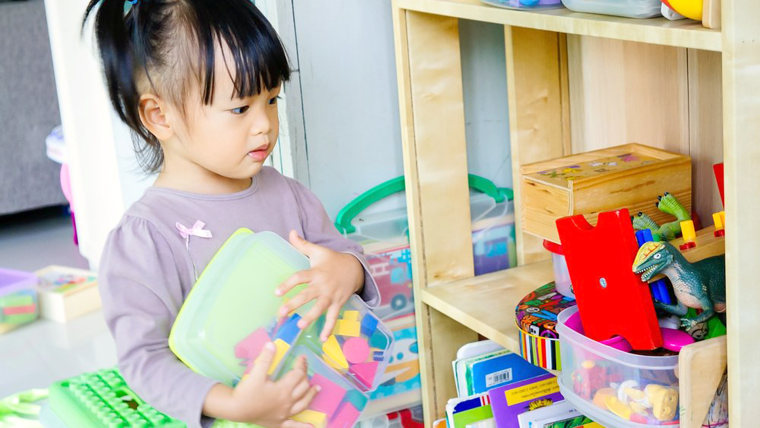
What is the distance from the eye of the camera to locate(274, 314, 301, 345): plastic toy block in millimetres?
1007

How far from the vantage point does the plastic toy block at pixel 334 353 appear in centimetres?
104

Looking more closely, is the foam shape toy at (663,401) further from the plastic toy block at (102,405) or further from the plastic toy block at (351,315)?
the plastic toy block at (102,405)

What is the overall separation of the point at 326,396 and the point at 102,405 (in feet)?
0.91

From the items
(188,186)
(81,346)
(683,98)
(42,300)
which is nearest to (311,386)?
(188,186)

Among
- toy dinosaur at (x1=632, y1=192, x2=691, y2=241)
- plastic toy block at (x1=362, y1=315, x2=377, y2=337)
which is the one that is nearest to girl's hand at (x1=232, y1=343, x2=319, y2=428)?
plastic toy block at (x1=362, y1=315, x2=377, y2=337)

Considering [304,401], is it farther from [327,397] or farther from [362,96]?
[362,96]

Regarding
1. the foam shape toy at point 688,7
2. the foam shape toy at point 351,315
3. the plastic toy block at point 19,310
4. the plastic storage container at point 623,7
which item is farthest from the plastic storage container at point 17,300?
the foam shape toy at point 688,7

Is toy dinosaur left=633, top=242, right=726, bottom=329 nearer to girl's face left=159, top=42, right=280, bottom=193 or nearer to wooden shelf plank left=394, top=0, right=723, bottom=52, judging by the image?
wooden shelf plank left=394, top=0, right=723, bottom=52

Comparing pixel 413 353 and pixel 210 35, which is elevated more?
pixel 210 35

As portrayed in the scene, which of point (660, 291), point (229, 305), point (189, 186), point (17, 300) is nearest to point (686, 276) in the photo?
point (660, 291)

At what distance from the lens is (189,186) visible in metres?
1.10

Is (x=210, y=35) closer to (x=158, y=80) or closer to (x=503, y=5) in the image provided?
(x=158, y=80)

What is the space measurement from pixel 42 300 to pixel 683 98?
1.80 m

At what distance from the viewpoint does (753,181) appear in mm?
818
